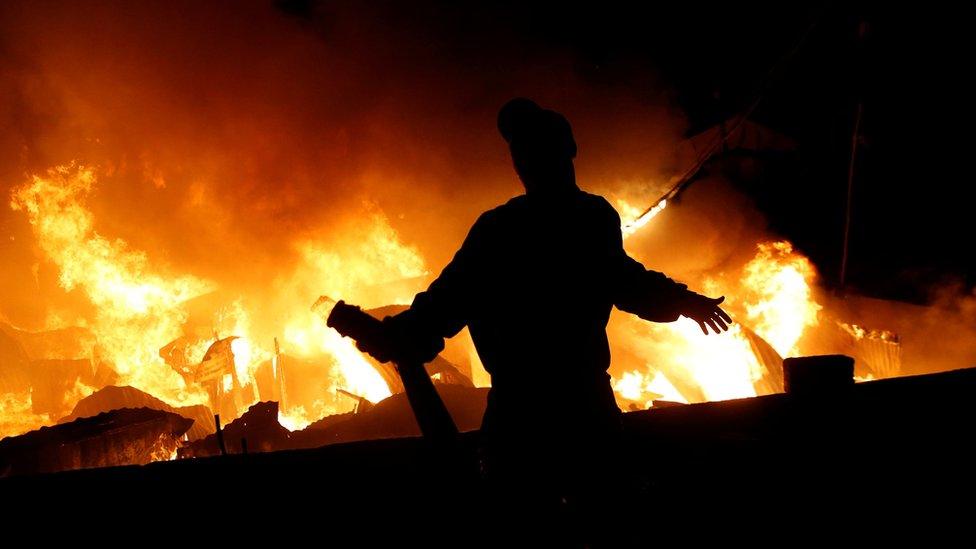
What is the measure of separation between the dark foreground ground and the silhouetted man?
0.18 meters

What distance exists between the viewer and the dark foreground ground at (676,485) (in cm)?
204

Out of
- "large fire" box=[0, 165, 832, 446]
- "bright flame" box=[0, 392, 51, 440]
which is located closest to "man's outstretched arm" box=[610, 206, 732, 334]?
"large fire" box=[0, 165, 832, 446]

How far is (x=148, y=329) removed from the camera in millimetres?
22188

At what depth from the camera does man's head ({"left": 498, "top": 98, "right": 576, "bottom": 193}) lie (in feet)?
6.03

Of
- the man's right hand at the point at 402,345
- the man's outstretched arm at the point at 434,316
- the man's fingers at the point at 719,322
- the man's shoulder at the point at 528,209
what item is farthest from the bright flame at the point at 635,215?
the man's right hand at the point at 402,345

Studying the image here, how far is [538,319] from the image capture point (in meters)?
1.78

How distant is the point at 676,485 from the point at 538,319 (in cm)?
134

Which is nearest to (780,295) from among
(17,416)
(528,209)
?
(528,209)

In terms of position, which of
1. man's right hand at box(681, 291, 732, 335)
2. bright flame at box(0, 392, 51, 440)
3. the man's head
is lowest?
man's right hand at box(681, 291, 732, 335)

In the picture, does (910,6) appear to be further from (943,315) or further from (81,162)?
(81,162)

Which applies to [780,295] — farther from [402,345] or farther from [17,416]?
[17,416]

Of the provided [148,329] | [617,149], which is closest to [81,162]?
[148,329]

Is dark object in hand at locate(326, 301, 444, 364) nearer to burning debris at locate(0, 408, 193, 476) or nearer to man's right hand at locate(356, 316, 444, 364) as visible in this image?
man's right hand at locate(356, 316, 444, 364)

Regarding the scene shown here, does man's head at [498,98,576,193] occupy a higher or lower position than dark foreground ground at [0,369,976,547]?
higher
